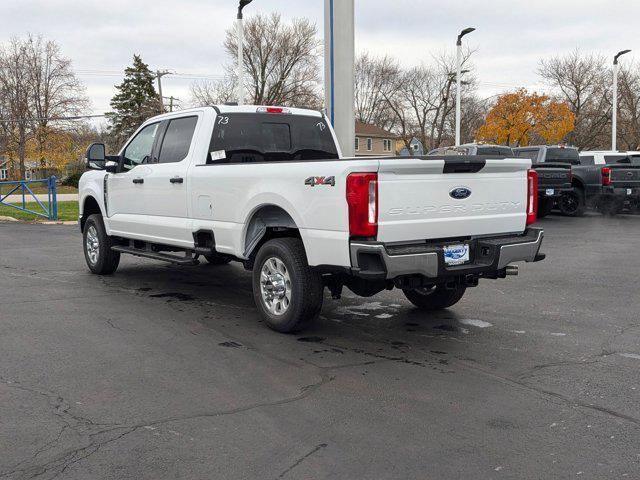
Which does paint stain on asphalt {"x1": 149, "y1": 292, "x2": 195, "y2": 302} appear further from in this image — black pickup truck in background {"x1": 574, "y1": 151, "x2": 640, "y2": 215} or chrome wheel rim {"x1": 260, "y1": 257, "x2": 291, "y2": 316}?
black pickup truck in background {"x1": 574, "y1": 151, "x2": 640, "y2": 215}

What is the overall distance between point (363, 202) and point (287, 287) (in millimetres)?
1319

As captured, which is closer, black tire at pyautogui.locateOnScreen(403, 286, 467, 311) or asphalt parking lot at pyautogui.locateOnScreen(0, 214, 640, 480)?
asphalt parking lot at pyautogui.locateOnScreen(0, 214, 640, 480)

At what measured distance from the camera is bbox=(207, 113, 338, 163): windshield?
A: 748 cm

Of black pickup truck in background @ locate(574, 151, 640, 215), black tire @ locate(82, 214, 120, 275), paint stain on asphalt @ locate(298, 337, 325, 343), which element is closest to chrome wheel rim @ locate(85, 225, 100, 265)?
black tire @ locate(82, 214, 120, 275)

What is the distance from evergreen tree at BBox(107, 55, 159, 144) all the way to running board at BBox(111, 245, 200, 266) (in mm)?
62859

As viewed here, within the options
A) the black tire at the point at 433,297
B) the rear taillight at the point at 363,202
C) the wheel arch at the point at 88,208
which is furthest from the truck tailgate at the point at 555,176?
the rear taillight at the point at 363,202

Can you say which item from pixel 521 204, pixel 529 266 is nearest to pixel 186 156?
pixel 521 204

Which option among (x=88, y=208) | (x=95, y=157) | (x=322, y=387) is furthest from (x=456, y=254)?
(x=88, y=208)

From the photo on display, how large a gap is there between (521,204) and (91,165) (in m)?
5.57

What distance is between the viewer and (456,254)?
5738mm

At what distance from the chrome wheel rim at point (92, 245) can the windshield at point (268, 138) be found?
3.10 metres

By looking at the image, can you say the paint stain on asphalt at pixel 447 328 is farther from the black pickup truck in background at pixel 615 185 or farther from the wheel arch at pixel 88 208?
the black pickup truck in background at pixel 615 185

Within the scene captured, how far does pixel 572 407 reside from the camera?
14.1 ft

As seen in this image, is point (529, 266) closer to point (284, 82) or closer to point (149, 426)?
point (149, 426)
